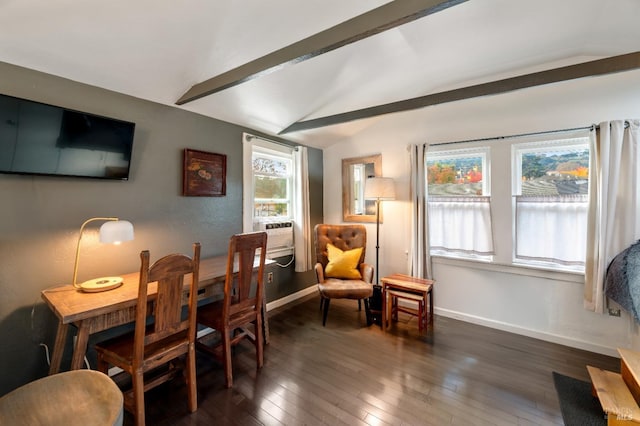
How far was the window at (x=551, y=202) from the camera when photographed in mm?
2551

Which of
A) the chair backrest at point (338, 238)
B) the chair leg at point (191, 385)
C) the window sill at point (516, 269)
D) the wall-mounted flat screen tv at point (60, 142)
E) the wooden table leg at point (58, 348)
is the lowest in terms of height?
the chair leg at point (191, 385)

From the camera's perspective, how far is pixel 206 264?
2482mm

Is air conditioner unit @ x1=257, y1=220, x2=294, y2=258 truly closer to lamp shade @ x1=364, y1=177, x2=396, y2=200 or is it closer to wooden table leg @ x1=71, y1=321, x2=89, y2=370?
Result: lamp shade @ x1=364, y1=177, x2=396, y2=200

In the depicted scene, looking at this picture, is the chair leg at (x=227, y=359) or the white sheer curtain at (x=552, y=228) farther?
the white sheer curtain at (x=552, y=228)

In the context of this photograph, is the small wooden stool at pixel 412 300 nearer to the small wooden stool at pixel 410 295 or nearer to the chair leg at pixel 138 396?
the small wooden stool at pixel 410 295

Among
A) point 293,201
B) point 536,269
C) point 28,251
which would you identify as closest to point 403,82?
point 293,201

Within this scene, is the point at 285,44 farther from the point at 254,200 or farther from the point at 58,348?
the point at 58,348

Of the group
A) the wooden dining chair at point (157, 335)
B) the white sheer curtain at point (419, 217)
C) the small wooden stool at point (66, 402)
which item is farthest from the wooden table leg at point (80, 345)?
the white sheer curtain at point (419, 217)

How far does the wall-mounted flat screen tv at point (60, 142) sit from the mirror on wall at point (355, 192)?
2.69m

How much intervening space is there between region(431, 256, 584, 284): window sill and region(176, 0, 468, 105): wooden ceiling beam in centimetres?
260

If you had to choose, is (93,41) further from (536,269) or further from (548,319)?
(548,319)

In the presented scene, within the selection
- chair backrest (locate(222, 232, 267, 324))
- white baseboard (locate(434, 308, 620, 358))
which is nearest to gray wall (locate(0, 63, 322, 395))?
chair backrest (locate(222, 232, 267, 324))

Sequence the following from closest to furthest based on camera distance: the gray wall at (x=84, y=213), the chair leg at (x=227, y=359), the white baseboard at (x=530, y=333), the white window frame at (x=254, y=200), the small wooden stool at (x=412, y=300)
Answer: the gray wall at (x=84, y=213)
the chair leg at (x=227, y=359)
the white baseboard at (x=530, y=333)
the small wooden stool at (x=412, y=300)
the white window frame at (x=254, y=200)

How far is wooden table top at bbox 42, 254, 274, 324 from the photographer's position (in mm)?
1436
